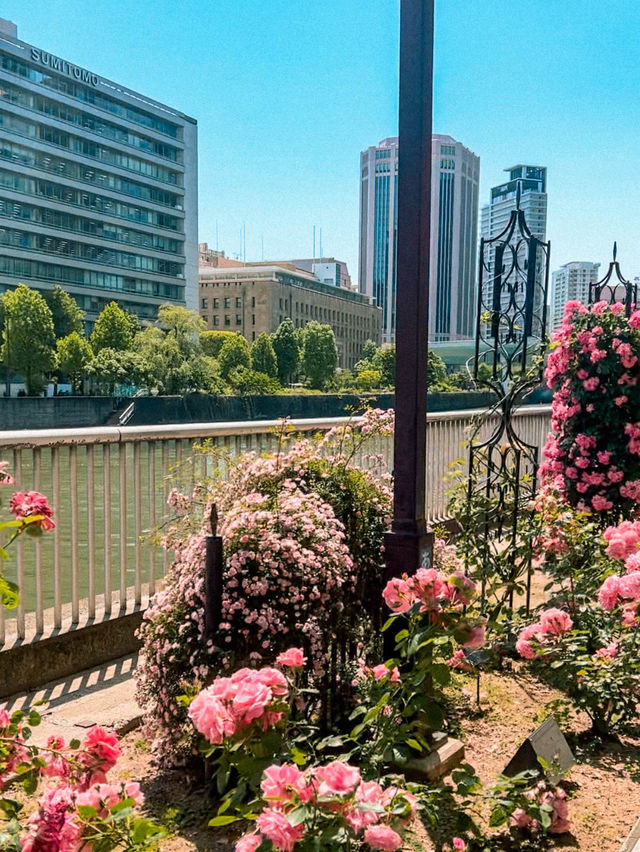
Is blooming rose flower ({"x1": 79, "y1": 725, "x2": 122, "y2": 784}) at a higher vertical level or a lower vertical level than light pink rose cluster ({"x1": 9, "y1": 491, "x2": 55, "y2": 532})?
lower

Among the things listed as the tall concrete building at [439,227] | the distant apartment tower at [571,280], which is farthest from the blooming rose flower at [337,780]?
the distant apartment tower at [571,280]

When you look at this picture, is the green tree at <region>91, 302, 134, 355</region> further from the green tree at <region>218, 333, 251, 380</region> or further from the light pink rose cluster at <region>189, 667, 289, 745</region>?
the light pink rose cluster at <region>189, 667, 289, 745</region>

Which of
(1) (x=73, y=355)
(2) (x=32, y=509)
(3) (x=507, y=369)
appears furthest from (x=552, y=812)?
(1) (x=73, y=355)

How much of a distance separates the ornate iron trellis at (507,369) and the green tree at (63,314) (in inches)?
3341

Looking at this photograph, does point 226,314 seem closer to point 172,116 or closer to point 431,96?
point 172,116

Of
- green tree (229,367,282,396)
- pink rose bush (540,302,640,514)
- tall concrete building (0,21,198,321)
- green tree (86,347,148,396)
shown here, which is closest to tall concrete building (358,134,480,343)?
pink rose bush (540,302,640,514)

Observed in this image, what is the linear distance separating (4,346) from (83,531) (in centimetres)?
7503

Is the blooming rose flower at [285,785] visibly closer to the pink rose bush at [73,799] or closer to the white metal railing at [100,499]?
the pink rose bush at [73,799]

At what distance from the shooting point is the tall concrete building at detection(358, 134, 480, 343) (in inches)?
450

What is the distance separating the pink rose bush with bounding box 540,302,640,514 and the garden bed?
2668 millimetres

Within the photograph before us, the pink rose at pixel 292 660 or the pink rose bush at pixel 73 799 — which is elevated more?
the pink rose at pixel 292 660

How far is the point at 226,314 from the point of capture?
139375 millimetres

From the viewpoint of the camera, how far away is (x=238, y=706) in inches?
61.3

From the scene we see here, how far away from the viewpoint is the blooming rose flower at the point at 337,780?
138 centimetres
